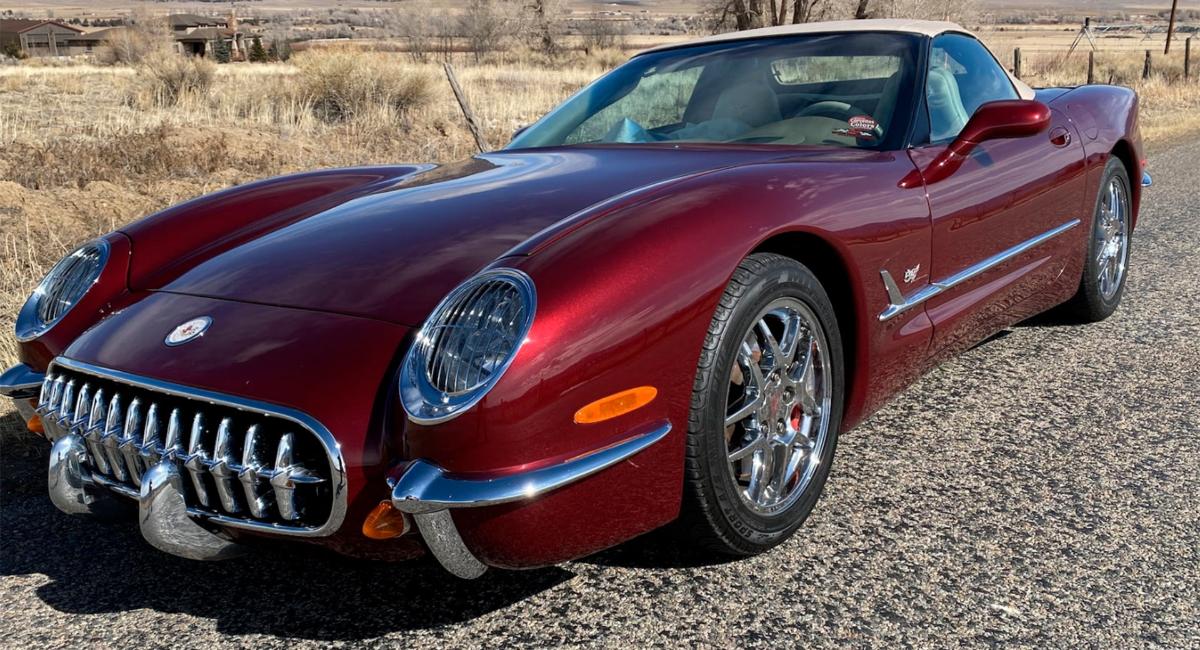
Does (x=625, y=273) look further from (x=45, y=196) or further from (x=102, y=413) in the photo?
(x=45, y=196)

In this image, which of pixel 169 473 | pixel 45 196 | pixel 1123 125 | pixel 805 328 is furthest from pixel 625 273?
pixel 45 196

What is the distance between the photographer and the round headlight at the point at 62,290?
2.72 meters

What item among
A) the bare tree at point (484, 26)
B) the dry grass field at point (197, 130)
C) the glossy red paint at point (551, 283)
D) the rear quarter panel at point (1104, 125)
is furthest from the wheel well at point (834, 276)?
the bare tree at point (484, 26)

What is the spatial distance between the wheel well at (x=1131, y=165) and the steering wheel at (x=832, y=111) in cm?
172

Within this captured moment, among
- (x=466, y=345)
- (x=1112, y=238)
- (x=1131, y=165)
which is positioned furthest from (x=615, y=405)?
(x=1131, y=165)

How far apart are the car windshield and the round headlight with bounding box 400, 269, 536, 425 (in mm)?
1428

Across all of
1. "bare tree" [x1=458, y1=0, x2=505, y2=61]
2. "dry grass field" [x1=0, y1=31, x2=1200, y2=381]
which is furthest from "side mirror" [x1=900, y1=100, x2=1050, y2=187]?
"bare tree" [x1=458, y1=0, x2=505, y2=61]

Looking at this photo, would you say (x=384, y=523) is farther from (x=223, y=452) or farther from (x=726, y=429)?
(x=726, y=429)

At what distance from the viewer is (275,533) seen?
200 centimetres

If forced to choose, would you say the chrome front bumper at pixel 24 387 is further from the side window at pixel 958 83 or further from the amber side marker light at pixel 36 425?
the side window at pixel 958 83

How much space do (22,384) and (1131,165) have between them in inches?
170

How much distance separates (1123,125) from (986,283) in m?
1.59

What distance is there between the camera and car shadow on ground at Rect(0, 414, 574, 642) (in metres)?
2.23

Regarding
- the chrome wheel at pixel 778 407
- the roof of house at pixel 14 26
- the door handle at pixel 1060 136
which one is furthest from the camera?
the roof of house at pixel 14 26
